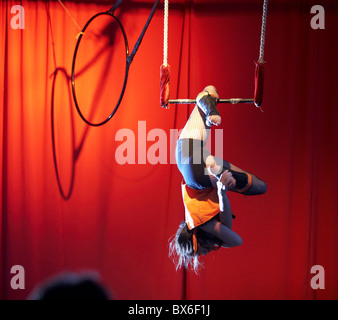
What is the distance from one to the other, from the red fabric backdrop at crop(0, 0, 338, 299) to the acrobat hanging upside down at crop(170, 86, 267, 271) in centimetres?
150

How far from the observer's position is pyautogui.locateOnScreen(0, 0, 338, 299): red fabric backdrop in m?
3.27

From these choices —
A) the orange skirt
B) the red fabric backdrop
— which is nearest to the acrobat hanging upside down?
the orange skirt

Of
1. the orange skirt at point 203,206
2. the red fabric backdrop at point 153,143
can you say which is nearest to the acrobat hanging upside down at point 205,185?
the orange skirt at point 203,206

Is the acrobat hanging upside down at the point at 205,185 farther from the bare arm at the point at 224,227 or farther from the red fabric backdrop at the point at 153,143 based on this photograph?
the red fabric backdrop at the point at 153,143

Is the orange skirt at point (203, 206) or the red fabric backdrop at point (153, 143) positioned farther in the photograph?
the red fabric backdrop at point (153, 143)

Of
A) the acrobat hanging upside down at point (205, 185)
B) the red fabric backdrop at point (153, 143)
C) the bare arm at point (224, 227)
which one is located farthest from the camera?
the red fabric backdrop at point (153, 143)

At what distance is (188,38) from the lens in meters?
3.28

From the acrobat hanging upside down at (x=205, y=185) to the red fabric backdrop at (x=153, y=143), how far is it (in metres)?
1.50

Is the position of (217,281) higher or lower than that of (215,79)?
lower

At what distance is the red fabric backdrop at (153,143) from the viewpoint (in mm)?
3268

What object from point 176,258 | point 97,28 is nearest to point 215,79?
Answer: point 97,28

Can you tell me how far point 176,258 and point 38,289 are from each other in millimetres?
1222
